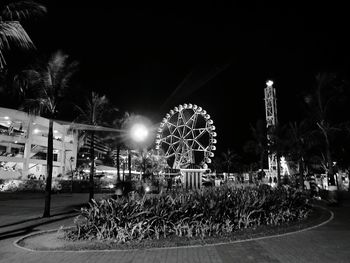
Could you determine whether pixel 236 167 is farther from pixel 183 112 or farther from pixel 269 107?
pixel 183 112

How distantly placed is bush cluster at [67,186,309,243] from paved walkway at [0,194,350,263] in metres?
1.21

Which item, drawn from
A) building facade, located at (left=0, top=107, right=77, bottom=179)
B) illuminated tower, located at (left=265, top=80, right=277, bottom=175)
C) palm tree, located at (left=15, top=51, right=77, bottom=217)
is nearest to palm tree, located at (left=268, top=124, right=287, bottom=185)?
illuminated tower, located at (left=265, top=80, right=277, bottom=175)

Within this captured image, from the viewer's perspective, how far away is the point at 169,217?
9.68 m

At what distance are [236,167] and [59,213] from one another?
271 feet

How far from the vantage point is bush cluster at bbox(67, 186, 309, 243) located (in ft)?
30.6

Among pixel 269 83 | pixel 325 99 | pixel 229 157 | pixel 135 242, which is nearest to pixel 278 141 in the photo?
pixel 325 99

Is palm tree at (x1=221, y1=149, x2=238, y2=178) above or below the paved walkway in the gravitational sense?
above

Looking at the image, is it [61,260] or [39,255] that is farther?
[39,255]

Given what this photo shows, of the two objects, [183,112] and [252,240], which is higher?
[183,112]

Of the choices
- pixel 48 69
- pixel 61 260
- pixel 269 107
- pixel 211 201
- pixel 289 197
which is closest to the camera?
pixel 61 260

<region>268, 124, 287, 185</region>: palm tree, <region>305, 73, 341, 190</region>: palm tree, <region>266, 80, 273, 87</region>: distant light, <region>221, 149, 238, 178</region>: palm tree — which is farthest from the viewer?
<region>221, 149, 238, 178</region>: palm tree

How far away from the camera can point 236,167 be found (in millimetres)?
95500

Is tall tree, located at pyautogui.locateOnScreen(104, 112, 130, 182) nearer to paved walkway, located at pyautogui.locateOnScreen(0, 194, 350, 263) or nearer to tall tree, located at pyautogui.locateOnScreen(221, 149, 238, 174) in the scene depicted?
paved walkway, located at pyautogui.locateOnScreen(0, 194, 350, 263)

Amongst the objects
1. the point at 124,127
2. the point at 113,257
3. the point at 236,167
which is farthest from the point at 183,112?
the point at 236,167
